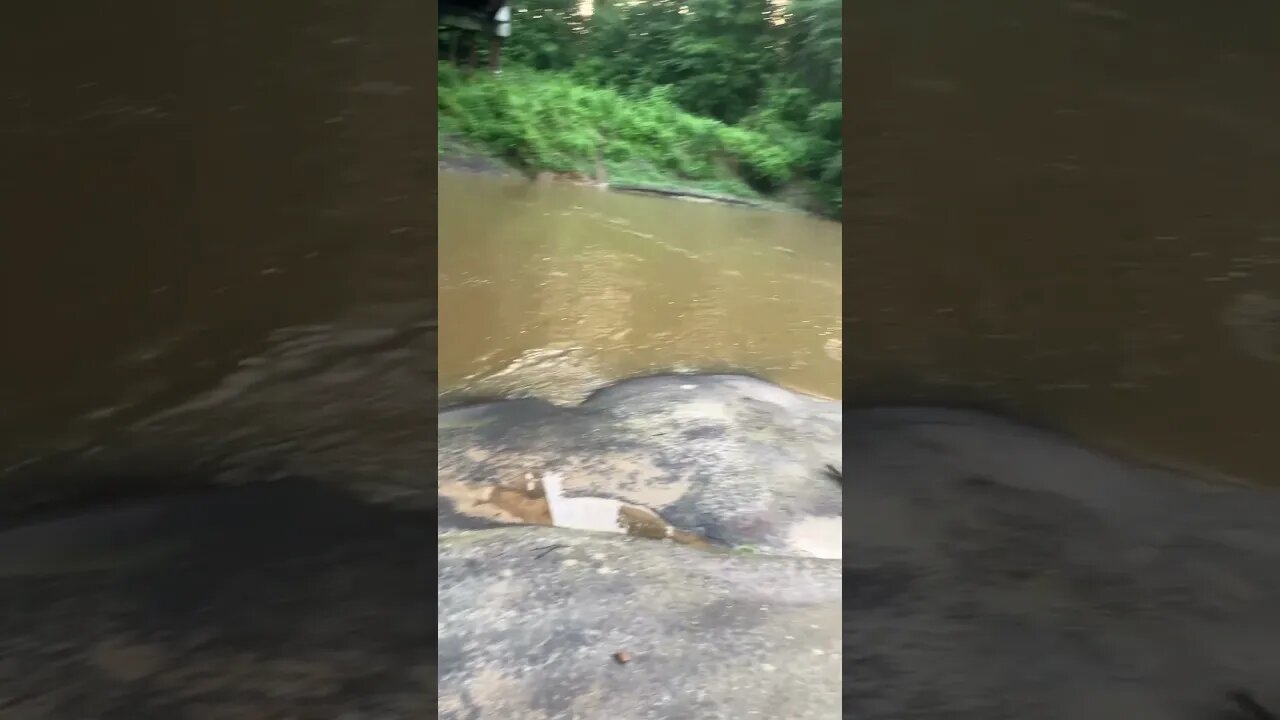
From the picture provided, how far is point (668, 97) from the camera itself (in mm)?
5891

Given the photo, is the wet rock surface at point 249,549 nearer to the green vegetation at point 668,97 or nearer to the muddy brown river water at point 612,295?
the muddy brown river water at point 612,295

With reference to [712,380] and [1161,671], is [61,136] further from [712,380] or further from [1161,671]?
[712,380]

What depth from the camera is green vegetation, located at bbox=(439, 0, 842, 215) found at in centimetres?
546

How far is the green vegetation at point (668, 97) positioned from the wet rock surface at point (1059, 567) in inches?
175

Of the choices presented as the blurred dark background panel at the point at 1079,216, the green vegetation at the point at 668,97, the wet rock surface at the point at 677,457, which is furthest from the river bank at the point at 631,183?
the blurred dark background panel at the point at 1079,216

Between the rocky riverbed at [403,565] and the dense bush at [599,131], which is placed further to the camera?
the dense bush at [599,131]

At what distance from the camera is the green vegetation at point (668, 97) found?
546 cm

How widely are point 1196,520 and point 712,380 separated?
8.66ft

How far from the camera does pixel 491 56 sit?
17.9 ft

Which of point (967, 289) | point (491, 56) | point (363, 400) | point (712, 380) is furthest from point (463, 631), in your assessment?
point (491, 56)

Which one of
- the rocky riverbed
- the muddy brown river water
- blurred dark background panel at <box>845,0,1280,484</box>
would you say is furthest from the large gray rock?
the muddy brown river water

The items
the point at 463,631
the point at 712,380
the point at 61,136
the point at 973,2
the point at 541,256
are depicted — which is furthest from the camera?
the point at 541,256

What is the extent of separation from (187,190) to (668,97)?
518 centimetres

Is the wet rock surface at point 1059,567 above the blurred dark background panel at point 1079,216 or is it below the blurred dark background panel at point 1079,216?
below
